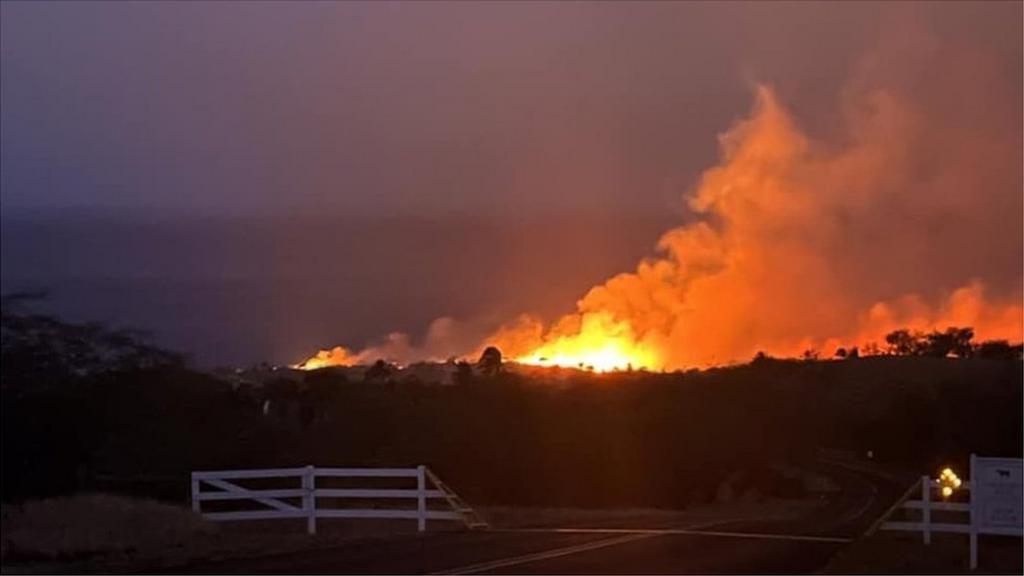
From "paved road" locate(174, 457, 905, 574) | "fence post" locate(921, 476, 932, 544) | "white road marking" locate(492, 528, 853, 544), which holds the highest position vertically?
"fence post" locate(921, 476, 932, 544)

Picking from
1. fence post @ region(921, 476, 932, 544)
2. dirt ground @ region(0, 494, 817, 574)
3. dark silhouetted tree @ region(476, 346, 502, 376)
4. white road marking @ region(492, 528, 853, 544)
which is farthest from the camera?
dark silhouetted tree @ region(476, 346, 502, 376)

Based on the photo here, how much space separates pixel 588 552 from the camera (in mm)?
20422

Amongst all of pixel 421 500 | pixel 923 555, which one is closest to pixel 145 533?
pixel 421 500

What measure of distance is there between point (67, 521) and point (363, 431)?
16.8 m

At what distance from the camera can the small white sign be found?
2017cm

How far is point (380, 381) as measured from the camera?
43469 millimetres

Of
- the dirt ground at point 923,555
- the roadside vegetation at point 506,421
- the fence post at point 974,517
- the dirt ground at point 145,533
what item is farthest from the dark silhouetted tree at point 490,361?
the fence post at point 974,517

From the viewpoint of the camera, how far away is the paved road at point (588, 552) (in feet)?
60.8

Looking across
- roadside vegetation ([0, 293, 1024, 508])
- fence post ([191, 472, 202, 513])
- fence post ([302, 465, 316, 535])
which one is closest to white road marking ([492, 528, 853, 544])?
fence post ([302, 465, 316, 535])

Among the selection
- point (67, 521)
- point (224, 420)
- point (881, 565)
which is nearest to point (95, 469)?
point (224, 420)

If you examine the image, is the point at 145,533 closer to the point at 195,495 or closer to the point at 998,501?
the point at 195,495

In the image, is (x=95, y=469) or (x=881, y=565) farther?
(x=95, y=469)

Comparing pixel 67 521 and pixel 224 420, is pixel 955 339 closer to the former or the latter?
pixel 224 420

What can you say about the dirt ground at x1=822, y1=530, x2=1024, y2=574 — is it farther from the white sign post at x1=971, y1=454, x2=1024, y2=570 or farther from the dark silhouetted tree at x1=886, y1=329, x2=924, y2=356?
the dark silhouetted tree at x1=886, y1=329, x2=924, y2=356
